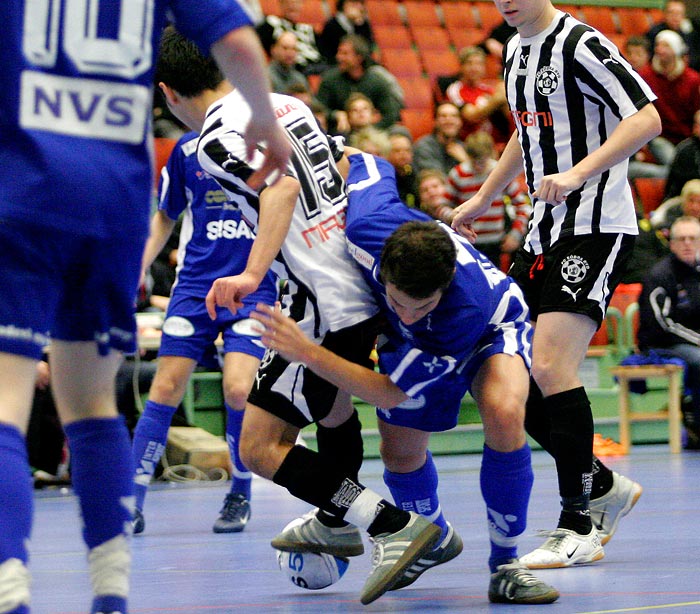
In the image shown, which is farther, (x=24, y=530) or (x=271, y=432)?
(x=271, y=432)

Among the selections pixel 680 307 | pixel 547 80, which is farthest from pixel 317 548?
pixel 680 307

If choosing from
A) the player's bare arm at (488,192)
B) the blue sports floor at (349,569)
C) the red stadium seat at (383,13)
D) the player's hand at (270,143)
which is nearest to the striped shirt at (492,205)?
the blue sports floor at (349,569)

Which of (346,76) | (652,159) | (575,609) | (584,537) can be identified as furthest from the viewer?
(652,159)

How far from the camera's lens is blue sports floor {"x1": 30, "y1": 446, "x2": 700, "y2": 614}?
322 centimetres

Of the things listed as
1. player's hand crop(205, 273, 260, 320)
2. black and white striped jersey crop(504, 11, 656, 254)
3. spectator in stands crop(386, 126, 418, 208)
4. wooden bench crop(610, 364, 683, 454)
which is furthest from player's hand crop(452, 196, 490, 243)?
spectator in stands crop(386, 126, 418, 208)

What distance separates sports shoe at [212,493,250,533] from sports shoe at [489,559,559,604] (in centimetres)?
203

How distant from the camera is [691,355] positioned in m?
8.70

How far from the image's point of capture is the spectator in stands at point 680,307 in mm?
8656

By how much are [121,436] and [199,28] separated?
0.75m

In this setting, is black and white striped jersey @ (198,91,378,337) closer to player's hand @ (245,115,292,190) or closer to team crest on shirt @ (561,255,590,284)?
team crest on shirt @ (561,255,590,284)

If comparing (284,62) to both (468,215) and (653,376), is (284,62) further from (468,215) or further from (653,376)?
(468,215)

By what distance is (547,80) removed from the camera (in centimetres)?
403

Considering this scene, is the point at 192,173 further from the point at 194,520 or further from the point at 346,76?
the point at 346,76

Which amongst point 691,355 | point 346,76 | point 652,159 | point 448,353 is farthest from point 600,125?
point 652,159
